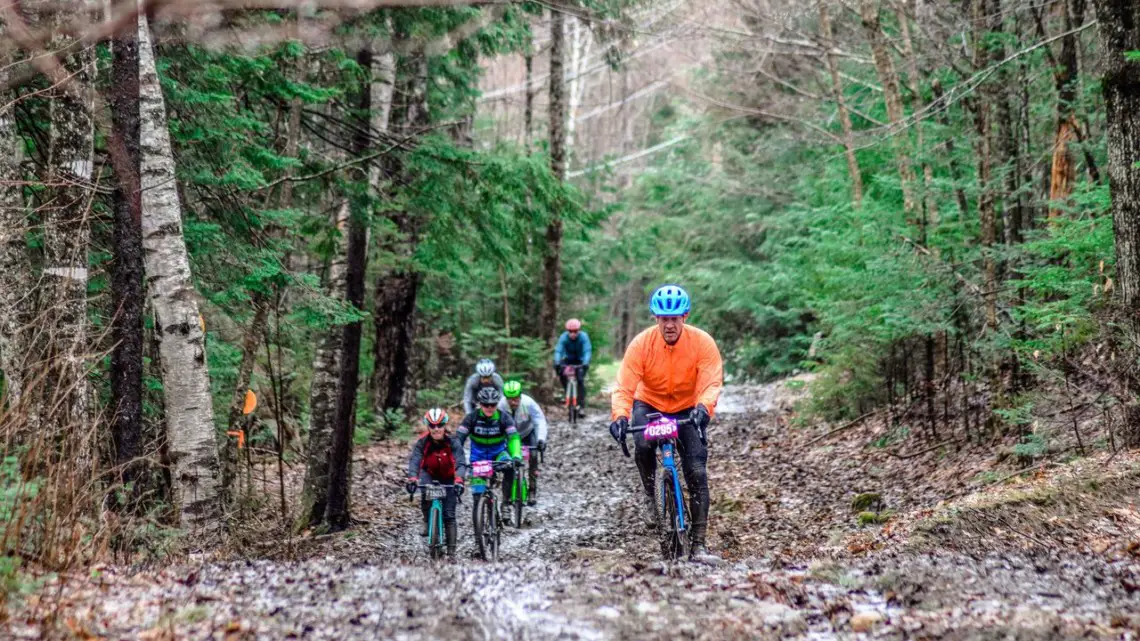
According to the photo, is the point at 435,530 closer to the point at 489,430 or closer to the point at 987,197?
the point at 489,430

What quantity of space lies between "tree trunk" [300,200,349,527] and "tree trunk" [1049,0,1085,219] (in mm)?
8616

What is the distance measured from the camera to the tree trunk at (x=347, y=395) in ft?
38.1

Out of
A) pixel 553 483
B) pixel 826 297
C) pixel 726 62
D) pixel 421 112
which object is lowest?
pixel 553 483

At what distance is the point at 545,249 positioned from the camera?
78.4 ft

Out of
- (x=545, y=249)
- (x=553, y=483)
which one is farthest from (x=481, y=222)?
(x=545, y=249)

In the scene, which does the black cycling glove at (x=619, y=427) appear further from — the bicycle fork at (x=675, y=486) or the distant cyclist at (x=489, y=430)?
the distant cyclist at (x=489, y=430)

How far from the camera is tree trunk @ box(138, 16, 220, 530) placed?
27.2 feet

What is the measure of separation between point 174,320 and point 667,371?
4.41m

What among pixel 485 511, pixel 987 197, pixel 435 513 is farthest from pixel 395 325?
pixel 987 197

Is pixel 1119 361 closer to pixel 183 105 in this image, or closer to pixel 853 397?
pixel 853 397

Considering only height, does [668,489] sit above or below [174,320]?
below

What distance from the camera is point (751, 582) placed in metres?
6.34

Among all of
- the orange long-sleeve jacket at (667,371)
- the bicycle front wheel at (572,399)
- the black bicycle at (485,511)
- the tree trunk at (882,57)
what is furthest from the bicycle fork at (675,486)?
the bicycle front wheel at (572,399)

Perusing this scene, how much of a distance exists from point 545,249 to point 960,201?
41.4 feet
